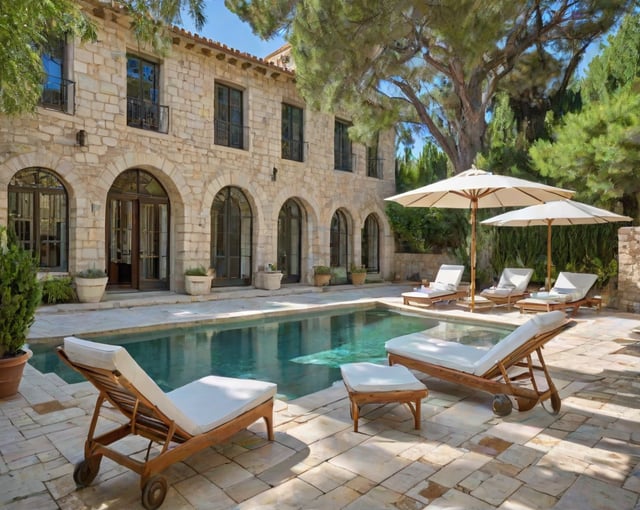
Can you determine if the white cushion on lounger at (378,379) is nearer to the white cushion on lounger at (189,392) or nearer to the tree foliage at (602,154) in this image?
the white cushion on lounger at (189,392)

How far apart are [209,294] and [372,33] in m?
7.02

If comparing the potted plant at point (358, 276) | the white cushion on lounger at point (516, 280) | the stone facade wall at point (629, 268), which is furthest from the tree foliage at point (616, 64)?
the potted plant at point (358, 276)

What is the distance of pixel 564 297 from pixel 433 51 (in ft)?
20.4

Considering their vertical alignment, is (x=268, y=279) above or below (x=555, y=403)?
above

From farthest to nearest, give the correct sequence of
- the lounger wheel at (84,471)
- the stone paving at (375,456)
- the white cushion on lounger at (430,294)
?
the white cushion on lounger at (430,294) < the lounger wheel at (84,471) < the stone paving at (375,456)

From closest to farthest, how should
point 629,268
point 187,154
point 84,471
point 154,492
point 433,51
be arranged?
point 154,492, point 84,471, point 629,268, point 433,51, point 187,154

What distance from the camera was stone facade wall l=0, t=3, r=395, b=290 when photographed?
367 inches

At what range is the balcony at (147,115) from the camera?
35.1 ft

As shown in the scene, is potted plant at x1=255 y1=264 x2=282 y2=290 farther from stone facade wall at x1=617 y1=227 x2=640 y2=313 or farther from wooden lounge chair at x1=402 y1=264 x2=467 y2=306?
stone facade wall at x1=617 y1=227 x2=640 y2=313

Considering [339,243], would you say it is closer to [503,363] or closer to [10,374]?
[503,363]

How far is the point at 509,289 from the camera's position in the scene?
9.60m

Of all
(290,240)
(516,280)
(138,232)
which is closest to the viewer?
(516,280)

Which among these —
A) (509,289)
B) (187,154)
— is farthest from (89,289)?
(509,289)

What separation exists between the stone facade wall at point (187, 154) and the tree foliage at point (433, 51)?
188cm
